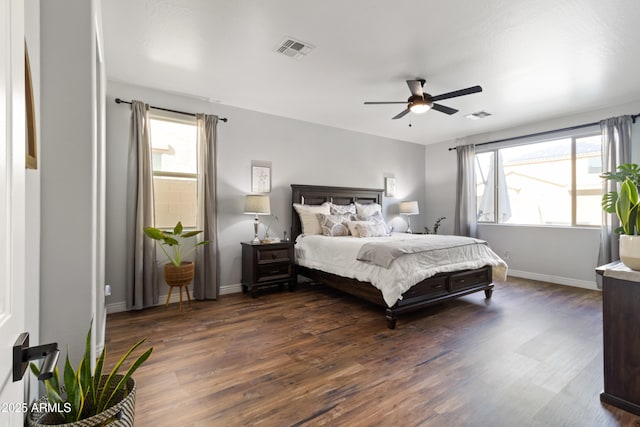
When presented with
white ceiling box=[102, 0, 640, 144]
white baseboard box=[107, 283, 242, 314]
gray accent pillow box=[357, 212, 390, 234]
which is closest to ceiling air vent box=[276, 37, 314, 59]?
white ceiling box=[102, 0, 640, 144]

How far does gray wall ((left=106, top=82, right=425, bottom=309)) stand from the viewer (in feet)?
11.2

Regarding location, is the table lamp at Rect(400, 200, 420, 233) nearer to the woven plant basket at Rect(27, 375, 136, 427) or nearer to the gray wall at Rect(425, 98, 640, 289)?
the gray wall at Rect(425, 98, 640, 289)

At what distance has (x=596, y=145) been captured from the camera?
4.45 meters

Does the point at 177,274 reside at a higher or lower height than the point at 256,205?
lower

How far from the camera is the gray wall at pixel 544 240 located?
4396 mm

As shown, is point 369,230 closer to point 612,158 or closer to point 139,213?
point 139,213

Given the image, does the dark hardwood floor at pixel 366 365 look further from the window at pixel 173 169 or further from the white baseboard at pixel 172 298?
the window at pixel 173 169

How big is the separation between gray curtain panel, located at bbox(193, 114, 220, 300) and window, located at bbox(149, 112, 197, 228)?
0.43ft

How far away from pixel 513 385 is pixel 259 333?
2064 mm

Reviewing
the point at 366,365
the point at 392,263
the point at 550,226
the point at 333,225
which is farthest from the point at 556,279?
the point at 366,365

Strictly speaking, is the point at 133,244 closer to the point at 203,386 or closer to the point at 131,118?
the point at 131,118

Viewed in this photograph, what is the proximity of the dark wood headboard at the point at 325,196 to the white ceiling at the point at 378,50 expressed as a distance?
130 cm

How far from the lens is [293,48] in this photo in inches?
108

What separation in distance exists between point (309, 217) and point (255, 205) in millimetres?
950
